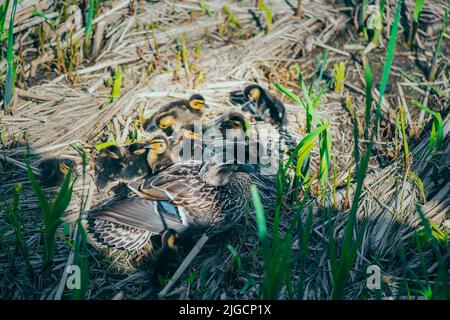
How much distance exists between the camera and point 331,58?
218 inches

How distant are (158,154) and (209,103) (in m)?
0.85

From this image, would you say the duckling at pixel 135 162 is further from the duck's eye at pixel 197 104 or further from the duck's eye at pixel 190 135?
the duck's eye at pixel 197 104

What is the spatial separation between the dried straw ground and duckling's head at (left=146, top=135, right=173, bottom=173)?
40 centimetres

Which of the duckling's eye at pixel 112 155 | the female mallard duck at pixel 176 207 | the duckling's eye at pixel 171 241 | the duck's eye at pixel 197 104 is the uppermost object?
the duck's eye at pixel 197 104

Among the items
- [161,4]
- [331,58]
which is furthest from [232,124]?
[161,4]

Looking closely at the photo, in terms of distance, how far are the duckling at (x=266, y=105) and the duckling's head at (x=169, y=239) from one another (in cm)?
144

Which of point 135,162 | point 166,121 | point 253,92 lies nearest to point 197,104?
point 166,121

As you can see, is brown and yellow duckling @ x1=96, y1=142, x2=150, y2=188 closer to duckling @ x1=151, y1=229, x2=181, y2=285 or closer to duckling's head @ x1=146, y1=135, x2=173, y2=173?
duckling's head @ x1=146, y1=135, x2=173, y2=173

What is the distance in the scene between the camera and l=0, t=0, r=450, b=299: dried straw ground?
3885 mm

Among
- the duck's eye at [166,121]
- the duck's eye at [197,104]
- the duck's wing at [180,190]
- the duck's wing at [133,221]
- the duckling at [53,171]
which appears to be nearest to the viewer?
the duck's wing at [133,221]

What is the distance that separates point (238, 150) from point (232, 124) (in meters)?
0.25

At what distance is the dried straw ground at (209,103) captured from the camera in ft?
12.7

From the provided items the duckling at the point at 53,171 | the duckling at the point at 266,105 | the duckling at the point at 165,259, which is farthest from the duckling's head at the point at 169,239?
the duckling at the point at 266,105

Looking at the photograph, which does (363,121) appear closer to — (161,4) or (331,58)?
(331,58)
